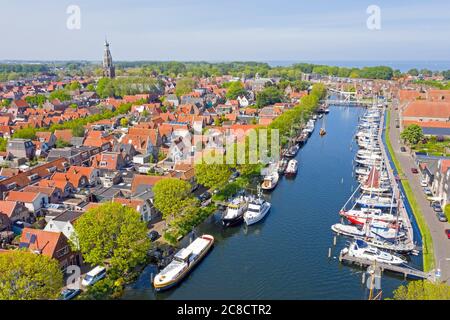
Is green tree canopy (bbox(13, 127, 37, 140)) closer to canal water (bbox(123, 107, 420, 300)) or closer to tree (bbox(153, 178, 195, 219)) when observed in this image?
tree (bbox(153, 178, 195, 219))

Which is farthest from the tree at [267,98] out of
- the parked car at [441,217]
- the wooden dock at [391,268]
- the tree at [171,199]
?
the wooden dock at [391,268]

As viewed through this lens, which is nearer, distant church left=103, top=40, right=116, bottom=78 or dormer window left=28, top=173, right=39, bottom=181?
dormer window left=28, top=173, right=39, bottom=181

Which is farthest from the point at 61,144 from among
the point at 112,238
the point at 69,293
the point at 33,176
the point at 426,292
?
the point at 426,292

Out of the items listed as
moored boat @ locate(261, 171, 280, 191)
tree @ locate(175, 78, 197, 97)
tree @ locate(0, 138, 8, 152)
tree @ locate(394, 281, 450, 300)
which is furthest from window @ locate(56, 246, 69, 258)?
tree @ locate(175, 78, 197, 97)

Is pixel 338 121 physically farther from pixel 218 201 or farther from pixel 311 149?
pixel 218 201

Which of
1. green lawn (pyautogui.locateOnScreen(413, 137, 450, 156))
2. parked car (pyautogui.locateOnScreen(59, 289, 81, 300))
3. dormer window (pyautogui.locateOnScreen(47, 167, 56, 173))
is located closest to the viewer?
parked car (pyautogui.locateOnScreen(59, 289, 81, 300))
